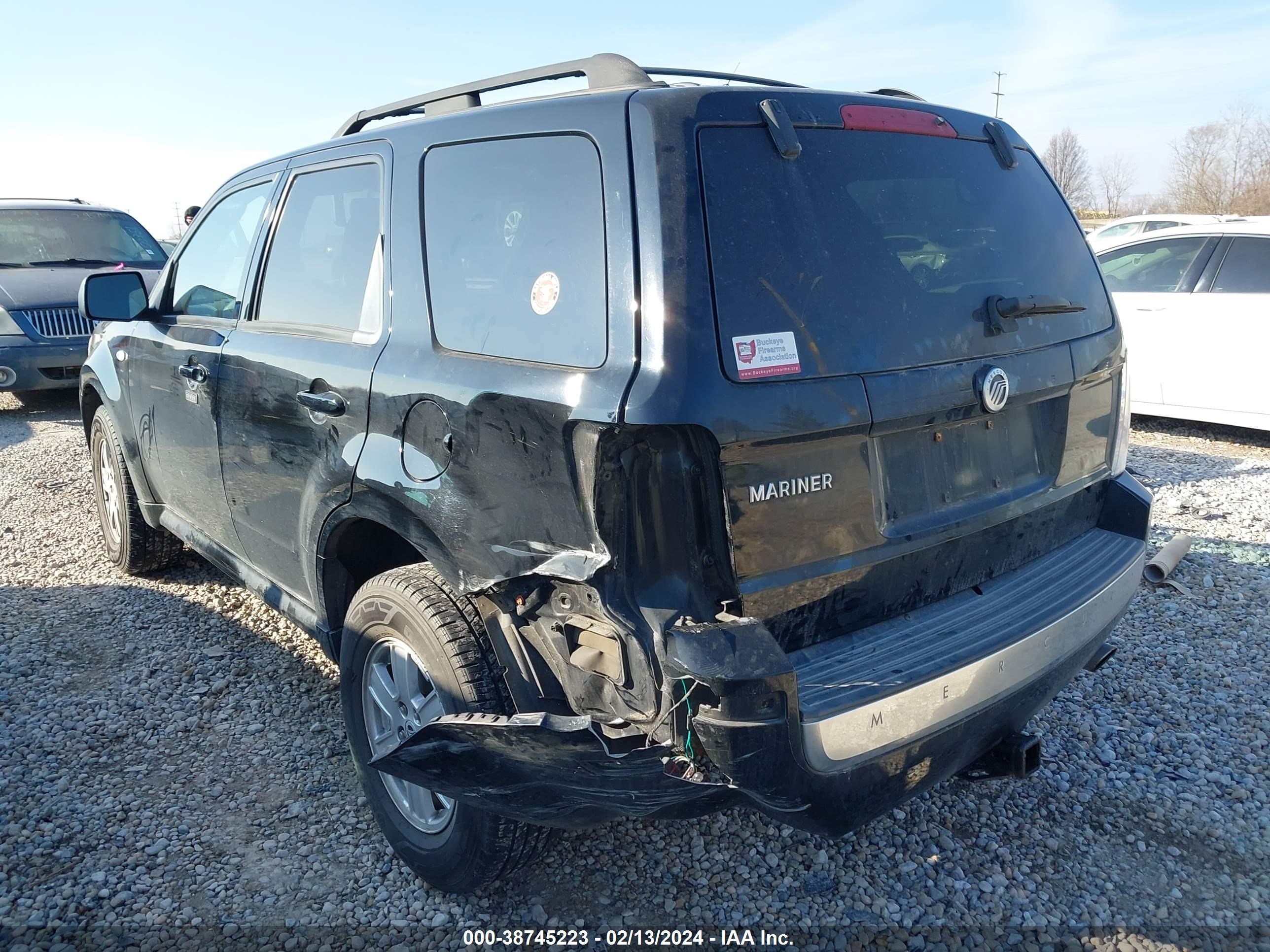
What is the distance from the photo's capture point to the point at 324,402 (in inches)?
109

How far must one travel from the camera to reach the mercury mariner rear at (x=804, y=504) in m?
1.94

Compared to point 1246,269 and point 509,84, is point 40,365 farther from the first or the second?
point 1246,269

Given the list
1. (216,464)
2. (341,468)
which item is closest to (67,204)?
(216,464)

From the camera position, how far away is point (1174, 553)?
15.9ft

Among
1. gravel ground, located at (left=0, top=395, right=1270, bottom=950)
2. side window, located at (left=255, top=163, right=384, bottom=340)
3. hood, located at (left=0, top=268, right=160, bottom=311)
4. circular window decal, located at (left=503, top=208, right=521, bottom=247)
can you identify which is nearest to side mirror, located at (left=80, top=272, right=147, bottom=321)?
side window, located at (left=255, top=163, right=384, bottom=340)

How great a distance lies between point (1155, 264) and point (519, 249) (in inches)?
304

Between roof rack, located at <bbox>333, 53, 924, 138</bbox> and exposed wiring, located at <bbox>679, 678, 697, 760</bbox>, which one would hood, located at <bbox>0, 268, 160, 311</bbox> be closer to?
roof rack, located at <bbox>333, 53, 924, 138</bbox>

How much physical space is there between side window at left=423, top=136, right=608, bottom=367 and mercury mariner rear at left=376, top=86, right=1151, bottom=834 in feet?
0.50

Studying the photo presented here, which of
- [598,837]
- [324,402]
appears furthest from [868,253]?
[598,837]

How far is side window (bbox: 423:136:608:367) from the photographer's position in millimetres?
2105

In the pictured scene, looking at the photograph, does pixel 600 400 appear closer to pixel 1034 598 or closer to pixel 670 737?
pixel 670 737

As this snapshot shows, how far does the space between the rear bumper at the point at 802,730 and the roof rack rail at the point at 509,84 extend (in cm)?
136

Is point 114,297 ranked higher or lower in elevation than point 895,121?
lower

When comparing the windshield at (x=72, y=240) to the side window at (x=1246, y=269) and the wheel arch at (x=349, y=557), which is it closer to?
the wheel arch at (x=349, y=557)
